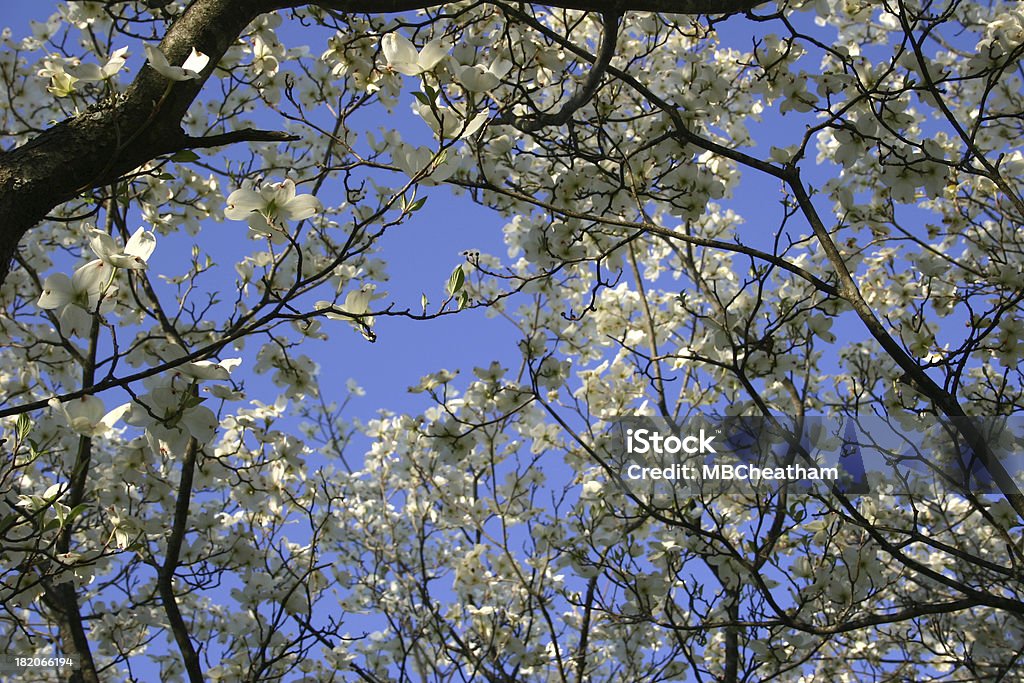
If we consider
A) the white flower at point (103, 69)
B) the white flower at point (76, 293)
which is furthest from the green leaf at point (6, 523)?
the white flower at point (103, 69)

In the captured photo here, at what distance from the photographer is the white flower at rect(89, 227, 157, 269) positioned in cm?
133

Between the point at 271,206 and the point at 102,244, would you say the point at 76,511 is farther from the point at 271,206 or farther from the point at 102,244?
the point at 271,206

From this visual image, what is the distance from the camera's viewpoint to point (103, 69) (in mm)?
1467

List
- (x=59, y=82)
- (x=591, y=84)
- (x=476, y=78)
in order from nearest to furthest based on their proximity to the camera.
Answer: (x=476, y=78)
(x=59, y=82)
(x=591, y=84)

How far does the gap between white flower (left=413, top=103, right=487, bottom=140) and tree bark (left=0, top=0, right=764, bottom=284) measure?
0.23 meters

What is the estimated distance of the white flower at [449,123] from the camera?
4.80 ft

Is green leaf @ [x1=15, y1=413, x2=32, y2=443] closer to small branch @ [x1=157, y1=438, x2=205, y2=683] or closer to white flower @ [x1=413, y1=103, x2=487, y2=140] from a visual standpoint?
white flower @ [x1=413, y1=103, x2=487, y2=140]

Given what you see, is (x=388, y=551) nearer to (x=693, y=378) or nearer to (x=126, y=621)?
(x=126, y=621)

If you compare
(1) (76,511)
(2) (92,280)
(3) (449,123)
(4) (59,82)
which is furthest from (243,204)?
(1) (76,511)

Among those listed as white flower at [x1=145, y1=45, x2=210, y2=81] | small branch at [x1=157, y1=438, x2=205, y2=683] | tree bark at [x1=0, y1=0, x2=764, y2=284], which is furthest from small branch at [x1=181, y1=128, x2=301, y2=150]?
small branch at [x1=157, y1=438, x2=205, y2=683]

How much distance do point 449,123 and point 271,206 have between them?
344mm

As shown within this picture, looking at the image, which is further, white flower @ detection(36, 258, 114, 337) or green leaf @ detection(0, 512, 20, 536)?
green leaf @ detection(0, 512, 20, 536)

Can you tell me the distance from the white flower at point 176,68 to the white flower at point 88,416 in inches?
21.9

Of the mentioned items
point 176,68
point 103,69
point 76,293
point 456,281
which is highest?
point 103,69
